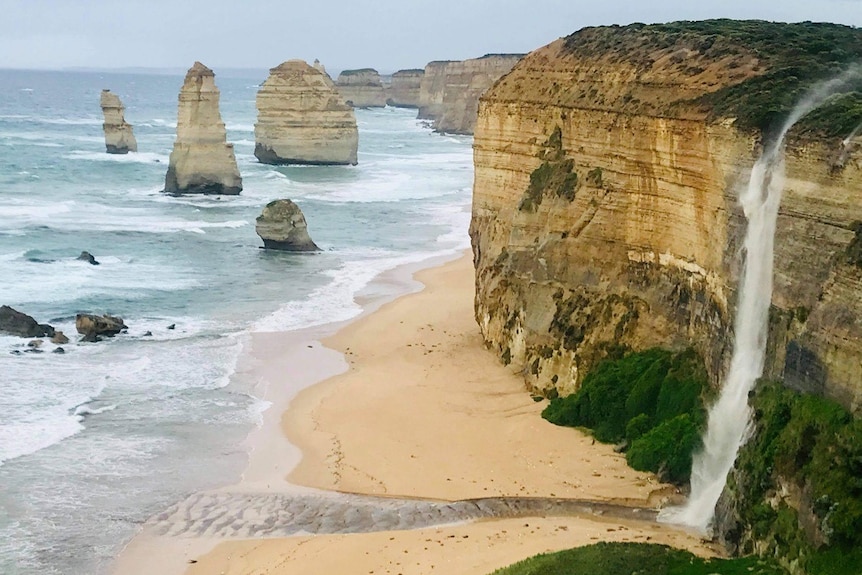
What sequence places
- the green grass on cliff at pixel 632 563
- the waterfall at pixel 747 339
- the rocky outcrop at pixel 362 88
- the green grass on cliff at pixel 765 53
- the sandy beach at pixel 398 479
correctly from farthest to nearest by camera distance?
the rocky outcrop at pixel 362 88
the green grass on cliff at pixel 765 53
the sandy beach at pixel 398 479
the waterfall at pixel 747 339
the green grass on cliff at pixel 632 563

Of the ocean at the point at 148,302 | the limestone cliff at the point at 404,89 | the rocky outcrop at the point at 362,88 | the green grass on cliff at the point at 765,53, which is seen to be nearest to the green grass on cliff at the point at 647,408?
the green grass on cliff at the point at 765,53

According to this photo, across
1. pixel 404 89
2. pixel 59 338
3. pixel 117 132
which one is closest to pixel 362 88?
pixel 404 89

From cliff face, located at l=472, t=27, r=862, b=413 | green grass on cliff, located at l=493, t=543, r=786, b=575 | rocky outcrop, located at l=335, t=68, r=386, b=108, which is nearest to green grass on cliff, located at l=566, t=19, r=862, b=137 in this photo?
cliff face, located at l=472, t=27, r=862, b=413

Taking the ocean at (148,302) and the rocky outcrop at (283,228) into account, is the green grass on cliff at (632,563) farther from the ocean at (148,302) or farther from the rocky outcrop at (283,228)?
the rocky outcrop at (283,228)

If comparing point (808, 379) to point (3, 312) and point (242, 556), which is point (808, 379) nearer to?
point (242, 556)

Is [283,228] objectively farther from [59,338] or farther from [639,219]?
[639,219]

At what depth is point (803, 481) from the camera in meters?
15.3

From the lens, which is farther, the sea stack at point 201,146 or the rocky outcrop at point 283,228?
the sea stack at point 201,146

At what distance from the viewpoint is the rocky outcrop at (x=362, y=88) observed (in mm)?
179625

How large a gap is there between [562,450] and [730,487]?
17.4 ft

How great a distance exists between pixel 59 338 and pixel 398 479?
14304 mm

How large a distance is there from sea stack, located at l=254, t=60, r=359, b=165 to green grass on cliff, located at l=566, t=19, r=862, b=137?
55.6 m

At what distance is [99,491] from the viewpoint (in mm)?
21000

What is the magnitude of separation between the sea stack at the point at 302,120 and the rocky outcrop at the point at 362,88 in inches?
3720
